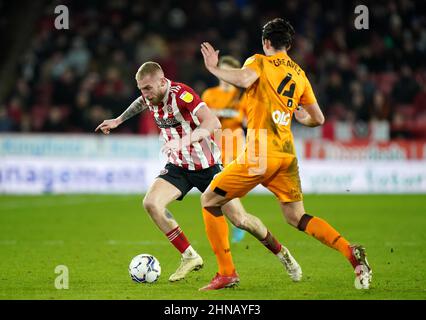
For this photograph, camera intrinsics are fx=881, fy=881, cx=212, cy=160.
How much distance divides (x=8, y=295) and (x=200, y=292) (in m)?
1.58

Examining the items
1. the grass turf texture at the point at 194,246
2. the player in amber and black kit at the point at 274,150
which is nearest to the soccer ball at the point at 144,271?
the grass turf texture at the point at 194,246

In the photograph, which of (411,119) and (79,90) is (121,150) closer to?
(79,90)

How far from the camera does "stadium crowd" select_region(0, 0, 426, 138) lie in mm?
19891

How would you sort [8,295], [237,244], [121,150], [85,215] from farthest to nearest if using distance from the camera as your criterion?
[121,150] → [85,215] → [237,244] → [8,295]

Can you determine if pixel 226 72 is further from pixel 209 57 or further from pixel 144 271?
pixel 144 271

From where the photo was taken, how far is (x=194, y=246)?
11.0 metres

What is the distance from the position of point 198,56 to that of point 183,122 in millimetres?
13828

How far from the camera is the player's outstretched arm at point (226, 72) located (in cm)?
696

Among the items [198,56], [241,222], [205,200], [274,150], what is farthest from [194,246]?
[198,56]

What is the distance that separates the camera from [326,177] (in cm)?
1894

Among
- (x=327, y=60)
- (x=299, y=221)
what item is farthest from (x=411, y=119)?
(x=299, y=221)

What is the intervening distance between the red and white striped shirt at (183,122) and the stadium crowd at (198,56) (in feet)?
36.2

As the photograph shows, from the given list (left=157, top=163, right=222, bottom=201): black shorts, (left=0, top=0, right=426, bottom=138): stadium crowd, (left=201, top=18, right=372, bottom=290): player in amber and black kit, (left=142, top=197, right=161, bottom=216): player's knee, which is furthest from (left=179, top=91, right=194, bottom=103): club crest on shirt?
(left=0, top=0, right=426, bottom=138): stadium crowd

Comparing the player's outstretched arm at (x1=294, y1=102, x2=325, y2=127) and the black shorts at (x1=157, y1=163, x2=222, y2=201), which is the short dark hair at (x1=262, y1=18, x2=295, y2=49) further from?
the black shorts at (x1=157, y1=163, x2=222, y2=201)
